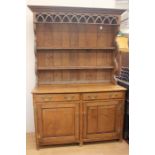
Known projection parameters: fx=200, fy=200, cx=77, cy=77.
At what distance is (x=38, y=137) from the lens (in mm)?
2805

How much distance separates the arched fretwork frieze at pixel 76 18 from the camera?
2.95 m

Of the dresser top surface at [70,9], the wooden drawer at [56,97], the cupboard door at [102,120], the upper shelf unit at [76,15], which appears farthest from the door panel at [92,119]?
the dresser top surface at [70,9]

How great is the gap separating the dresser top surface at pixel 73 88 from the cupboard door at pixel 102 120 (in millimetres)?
197

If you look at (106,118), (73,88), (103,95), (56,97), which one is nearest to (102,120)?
(106,118)

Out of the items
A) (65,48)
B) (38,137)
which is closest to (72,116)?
(38,137)

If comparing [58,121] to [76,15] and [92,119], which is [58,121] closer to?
[92,119]

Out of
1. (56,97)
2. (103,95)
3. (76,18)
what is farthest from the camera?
(76,18)

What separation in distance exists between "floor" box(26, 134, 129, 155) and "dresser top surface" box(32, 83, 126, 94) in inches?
32.9

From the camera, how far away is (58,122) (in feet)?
9.23

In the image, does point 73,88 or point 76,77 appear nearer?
point 73,88

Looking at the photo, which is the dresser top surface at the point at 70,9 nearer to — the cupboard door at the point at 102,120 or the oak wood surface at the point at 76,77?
the oak wood surface at the point at 76,77

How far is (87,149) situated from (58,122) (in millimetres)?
571
